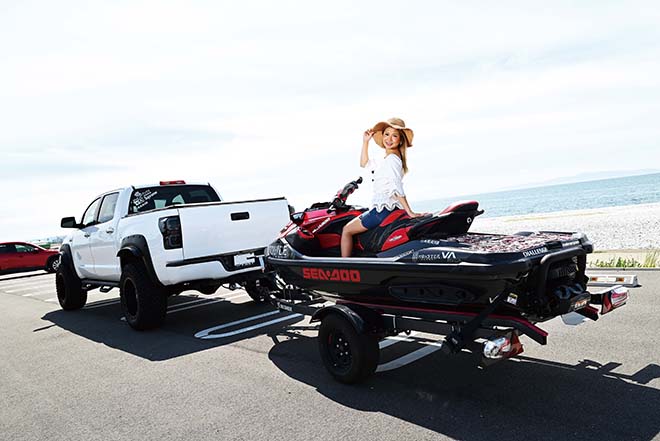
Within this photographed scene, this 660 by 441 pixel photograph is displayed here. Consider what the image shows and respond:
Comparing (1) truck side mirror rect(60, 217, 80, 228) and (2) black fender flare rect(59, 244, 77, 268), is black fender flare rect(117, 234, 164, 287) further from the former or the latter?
(2) black fender flare rect(59, 244, 77, 268)

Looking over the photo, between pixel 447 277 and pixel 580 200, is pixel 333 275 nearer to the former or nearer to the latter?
pixel 447 277

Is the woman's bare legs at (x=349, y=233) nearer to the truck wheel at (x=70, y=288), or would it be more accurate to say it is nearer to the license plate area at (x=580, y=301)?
the license plate area at (x=580, y=301)

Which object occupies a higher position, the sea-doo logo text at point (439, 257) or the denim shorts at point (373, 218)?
the denim shorts at point (373, 218)

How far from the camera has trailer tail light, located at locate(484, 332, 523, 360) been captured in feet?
11.3

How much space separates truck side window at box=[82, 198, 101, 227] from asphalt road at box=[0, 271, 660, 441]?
247 cm

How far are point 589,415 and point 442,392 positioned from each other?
41.5 inches

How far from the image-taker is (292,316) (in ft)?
24.1

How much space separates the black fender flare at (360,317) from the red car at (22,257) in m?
18.6

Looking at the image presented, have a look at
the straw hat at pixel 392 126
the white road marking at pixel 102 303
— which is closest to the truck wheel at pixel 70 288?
the white road marking at pixel 102 303

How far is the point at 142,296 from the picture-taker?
22.5ft

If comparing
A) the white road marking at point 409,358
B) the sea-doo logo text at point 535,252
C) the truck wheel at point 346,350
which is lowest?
the white road marking at point 409,358

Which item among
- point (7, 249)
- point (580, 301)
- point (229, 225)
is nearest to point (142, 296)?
point (229, 225)

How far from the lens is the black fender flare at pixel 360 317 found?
4.28 m

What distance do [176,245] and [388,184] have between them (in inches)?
121
